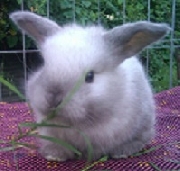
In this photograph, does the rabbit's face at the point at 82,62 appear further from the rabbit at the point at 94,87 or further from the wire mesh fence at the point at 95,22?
the wire mesh fence at the point at 95,22

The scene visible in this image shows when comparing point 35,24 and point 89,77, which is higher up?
point 35,24

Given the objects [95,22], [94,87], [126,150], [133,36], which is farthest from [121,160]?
[95,22]

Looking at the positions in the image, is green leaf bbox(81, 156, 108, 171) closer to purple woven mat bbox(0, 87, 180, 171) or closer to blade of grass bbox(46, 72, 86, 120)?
purple woven mat bbox(0, 87, 180, 171)

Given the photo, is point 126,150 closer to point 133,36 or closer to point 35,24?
point 133,36

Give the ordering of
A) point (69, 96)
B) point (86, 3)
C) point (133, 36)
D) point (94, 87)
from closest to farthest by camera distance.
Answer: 1. point (69, 96)
2. point (94, 87)
3. point (133, 36)
4. point (86, 3)

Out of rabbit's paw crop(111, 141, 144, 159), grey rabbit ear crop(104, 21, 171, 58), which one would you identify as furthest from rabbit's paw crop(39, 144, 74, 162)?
grey rabbit ear crop(104, 21, 171, 58)

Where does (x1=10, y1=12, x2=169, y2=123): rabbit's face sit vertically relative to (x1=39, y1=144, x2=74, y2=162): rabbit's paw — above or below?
above

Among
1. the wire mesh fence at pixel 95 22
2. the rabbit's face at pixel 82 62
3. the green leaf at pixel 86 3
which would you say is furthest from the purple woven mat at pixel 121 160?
the green leaf at pixel 86 3
